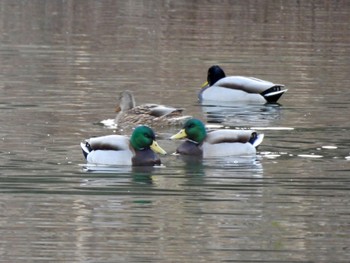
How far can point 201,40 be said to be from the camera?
96.9 feet

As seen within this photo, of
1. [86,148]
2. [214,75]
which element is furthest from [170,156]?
[214,75]

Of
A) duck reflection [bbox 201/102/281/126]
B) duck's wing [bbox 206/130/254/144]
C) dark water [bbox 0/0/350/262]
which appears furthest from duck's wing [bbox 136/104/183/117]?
duck's wing [bbox 206/130/254/144]

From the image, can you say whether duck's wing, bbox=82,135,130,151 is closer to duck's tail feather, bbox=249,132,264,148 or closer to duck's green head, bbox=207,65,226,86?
duck's tail feather, bbox=249,132,264,148

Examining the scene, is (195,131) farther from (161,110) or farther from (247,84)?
(247,84)

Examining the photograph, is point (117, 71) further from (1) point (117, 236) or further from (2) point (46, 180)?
(1) point (117, 236)

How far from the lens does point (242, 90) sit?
2111 centimetres

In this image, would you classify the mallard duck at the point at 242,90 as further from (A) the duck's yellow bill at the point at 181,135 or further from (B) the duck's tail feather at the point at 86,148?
(B) the duck's tail feather at the point at 86,148

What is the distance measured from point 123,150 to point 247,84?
636cm

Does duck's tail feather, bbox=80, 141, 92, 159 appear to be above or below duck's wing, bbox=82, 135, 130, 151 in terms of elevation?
below

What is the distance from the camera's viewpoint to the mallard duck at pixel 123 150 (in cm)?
1462

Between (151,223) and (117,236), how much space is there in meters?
0.61

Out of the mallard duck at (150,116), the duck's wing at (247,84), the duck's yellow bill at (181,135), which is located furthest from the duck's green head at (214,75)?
the duck's yellow bill at (181,135)

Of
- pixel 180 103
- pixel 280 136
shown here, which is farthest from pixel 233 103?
pixel 280 136

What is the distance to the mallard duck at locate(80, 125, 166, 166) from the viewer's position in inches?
575
